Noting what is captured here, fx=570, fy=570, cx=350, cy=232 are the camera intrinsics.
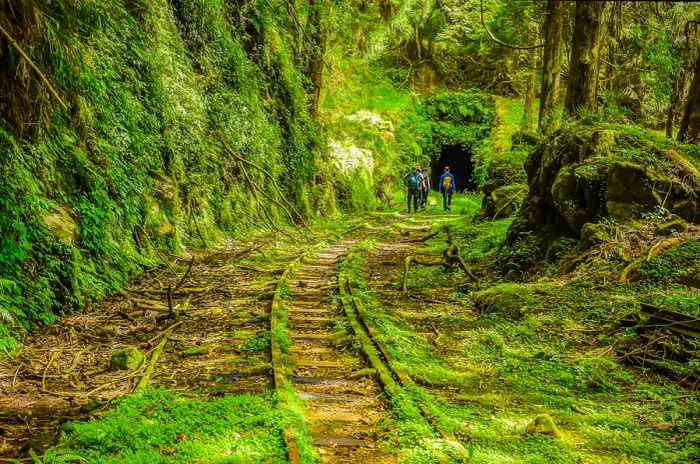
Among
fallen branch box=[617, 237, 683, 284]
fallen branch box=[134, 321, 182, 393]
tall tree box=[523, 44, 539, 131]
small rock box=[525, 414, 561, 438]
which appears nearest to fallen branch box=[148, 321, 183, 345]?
fallen branch box=[134, 321, 182, 393]

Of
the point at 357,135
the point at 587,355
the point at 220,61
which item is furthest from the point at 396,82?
the point at 587,355

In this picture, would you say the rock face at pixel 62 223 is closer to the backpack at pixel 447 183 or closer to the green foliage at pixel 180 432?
the green foliage at pixel 180 432

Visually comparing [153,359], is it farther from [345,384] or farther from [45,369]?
[345,384]

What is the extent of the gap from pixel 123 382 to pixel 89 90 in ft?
17.8

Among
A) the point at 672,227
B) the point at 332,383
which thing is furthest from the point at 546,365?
the point at 672,227

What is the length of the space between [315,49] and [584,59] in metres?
13.8

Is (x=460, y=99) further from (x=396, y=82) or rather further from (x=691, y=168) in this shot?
(x=691, y=168)

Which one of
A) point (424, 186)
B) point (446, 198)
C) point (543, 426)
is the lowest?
point (543, 426)

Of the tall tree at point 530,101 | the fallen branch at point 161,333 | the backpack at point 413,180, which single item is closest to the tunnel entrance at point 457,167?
the backpack at point 413,180

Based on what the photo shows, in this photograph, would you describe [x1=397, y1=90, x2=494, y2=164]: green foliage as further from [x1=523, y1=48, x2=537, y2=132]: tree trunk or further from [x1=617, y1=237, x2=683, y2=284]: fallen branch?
[x1=617, y1=237, x2=683, y2=284]: fallen branch

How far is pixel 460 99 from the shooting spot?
35.8m

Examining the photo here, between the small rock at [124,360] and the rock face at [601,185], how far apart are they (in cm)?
677

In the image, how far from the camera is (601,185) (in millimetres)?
9102

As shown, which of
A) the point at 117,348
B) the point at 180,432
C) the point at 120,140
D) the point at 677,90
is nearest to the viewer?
the point at 180,432
